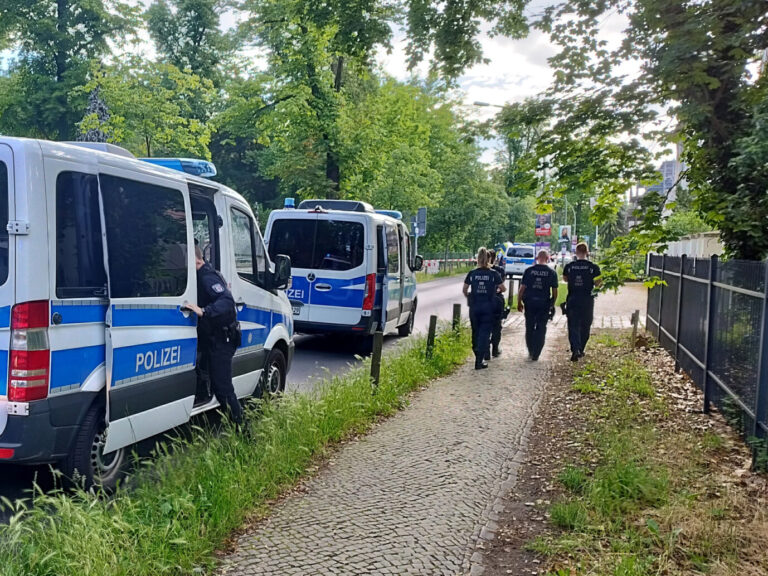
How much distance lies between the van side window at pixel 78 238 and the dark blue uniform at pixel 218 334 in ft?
3.53

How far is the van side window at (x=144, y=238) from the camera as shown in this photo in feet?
14.3

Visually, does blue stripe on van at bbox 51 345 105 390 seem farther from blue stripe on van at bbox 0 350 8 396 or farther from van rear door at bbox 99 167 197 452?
blue stripe on van at bbox 0 350 8 396

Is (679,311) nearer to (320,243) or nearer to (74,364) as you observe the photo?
(320,243)

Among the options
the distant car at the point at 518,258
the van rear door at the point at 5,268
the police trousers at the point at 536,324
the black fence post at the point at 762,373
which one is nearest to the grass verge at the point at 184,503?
the van rear door at the point at 5,268

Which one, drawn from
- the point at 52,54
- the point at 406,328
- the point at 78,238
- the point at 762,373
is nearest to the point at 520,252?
the point at 52,54

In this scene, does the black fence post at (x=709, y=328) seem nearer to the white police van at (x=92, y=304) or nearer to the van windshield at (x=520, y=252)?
the white police van at (x=92, y=304)

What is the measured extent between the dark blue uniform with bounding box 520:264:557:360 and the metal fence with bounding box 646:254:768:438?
1864 millimetres

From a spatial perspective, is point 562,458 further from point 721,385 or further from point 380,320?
point 380,320

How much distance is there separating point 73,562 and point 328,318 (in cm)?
775

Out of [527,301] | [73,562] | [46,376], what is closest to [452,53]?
[527,301]

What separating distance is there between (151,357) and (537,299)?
23.3 ft

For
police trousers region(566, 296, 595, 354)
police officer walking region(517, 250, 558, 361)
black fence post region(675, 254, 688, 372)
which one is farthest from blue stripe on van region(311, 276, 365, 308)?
black fence post region(675, 254, 688, 372)

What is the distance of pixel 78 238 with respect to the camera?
4094 millimetres

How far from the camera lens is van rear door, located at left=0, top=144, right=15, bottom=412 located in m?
3.76
